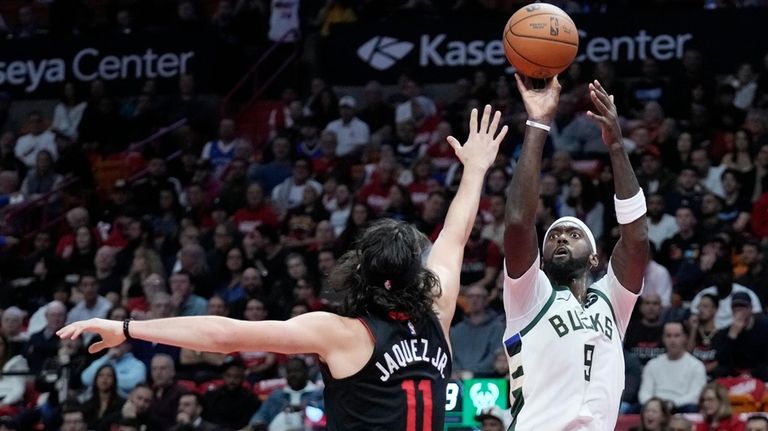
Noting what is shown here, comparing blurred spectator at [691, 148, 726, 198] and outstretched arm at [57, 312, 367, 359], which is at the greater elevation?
blurred spectator at [691, 148, 726, 198]

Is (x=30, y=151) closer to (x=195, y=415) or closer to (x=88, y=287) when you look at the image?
(x=88, y=287)

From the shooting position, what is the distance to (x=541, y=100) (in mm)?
6203

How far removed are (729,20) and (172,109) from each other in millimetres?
8154

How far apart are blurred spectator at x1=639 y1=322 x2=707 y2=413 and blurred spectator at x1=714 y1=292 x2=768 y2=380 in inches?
14.2

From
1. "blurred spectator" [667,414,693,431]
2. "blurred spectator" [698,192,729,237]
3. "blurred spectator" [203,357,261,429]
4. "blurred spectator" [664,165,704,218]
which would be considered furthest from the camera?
"blurred spectator" [664,165,704,218]

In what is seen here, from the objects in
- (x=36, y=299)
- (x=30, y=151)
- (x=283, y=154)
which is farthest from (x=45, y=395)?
(x=30, y=151)

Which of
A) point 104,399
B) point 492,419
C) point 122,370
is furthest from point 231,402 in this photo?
point 492,419

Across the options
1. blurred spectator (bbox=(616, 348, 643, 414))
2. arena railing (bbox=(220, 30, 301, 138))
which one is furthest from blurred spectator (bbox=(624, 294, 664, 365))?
arena railing (bbox=(220, 30, 301, 138))

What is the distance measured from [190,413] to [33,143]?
852 centimetres

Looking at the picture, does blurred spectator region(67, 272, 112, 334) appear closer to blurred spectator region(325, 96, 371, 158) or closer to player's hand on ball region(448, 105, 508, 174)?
blurred spectator region(325, 96, 371, 158)

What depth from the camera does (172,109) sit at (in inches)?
810

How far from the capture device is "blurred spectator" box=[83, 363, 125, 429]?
528 inches

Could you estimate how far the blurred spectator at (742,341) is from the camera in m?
12.4

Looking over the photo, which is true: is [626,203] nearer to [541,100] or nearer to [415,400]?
[541,100]
